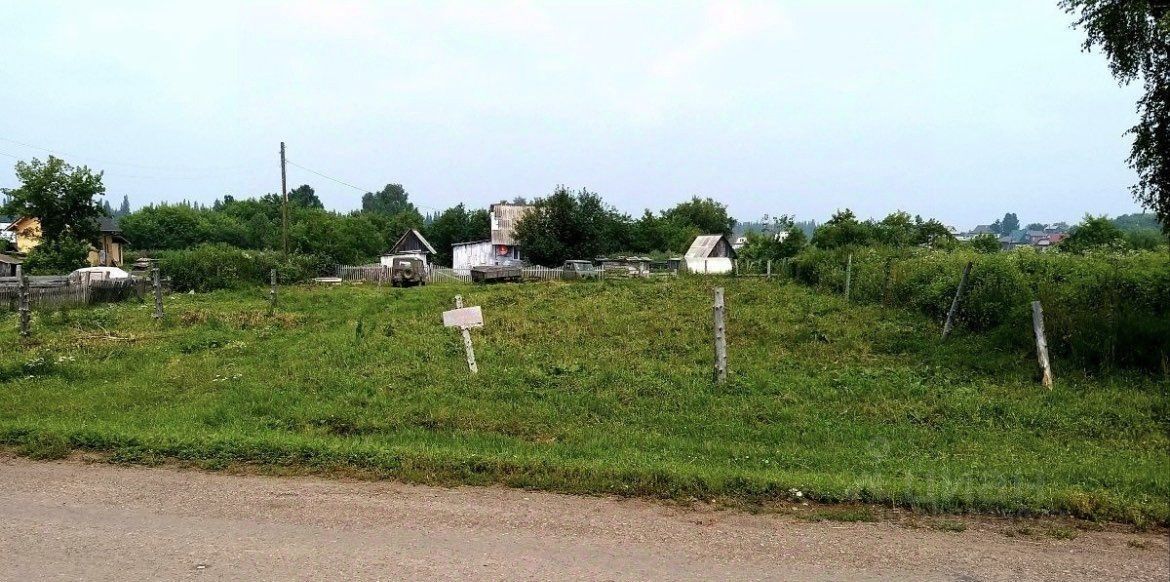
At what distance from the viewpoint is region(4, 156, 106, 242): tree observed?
1640 inches

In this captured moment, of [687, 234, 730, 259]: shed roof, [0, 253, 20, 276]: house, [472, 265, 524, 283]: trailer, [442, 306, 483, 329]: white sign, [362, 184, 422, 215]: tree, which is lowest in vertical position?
[442, 306, 483, 329]: white sign

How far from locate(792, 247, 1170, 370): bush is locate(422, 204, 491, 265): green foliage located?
60.9m

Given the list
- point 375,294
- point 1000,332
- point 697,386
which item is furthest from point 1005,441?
point 375,294

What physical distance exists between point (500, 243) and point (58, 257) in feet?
103

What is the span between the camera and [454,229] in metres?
75.8

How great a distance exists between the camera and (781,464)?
6672 millimetres

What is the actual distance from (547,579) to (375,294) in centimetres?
2572

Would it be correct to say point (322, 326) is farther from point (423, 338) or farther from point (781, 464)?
point (781, 464)

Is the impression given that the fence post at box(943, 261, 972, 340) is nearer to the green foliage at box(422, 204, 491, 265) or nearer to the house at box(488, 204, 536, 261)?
the house at box(488, 204, 536, 261)

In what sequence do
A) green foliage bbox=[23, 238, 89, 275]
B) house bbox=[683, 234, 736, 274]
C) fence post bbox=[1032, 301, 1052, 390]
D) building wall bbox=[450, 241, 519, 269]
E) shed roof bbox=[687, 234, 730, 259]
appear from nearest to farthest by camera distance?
fence post bbox=[1032, 301, 1052, 390], green foliage bbox=[23, 238, 89, 275], building wall bbox=[450, 241, 519, 269], house bbox=[683, 234, 736, 274], shed roof bbox=[687, 234, 730, 259]

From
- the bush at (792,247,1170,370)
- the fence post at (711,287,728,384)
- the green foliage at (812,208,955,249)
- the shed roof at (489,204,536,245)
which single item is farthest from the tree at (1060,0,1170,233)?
the shed roof at (489,204,536,245)

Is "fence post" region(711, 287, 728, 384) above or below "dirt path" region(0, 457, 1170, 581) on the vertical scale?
above

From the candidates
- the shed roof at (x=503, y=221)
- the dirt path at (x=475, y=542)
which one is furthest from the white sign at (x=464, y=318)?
the shed roof at (x=503, y=221)

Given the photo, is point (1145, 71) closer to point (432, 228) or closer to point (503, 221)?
point (503, 221)
